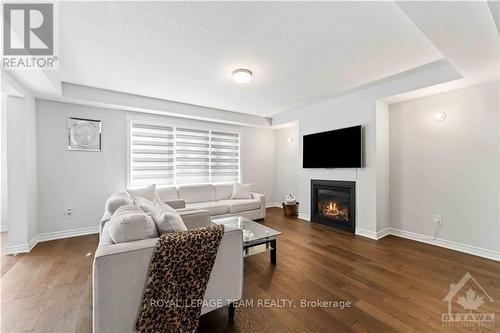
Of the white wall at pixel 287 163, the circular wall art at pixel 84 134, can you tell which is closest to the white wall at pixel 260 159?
the white wall at pixel 287 163

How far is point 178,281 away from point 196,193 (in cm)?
320

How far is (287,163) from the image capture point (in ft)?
19.6

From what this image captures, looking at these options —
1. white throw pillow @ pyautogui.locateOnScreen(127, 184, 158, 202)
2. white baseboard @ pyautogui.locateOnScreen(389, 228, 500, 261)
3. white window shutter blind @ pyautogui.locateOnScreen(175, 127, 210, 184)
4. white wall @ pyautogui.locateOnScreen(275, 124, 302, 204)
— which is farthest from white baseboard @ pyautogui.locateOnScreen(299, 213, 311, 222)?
white throw pillow @ pyautogui.locateOnScreen(127, 184, 158, 202)

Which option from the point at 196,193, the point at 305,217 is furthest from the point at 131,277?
the point at 305,217

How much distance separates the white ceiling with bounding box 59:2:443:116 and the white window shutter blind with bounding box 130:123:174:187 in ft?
3.44

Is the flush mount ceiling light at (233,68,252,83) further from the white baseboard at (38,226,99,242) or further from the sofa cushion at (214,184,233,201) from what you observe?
the white baseboard at (38,226,99,242)

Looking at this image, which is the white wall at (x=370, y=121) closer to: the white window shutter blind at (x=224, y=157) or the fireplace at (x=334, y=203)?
the fireplace at (x=334, y=203)

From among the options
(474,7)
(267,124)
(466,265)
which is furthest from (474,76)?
(267,124)

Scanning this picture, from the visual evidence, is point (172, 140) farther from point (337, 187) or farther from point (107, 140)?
point (337, 187)

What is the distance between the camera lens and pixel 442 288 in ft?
6.81

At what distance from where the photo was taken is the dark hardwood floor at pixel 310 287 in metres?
1.62

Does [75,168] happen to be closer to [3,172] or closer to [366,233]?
[3,172]

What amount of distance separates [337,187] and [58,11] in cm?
449

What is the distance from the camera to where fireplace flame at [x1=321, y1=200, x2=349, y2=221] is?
401cm
